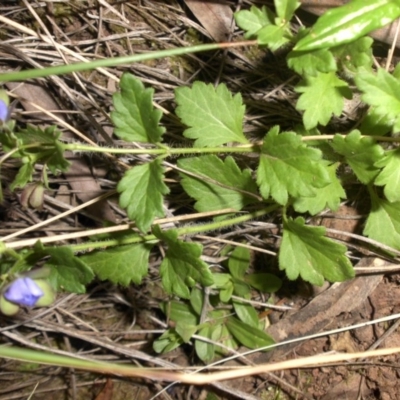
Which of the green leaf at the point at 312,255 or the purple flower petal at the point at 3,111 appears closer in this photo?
the purple flower petal at the point at 3,111

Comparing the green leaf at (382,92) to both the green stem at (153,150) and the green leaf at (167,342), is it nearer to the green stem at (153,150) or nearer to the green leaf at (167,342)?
the green stem at (153,150)

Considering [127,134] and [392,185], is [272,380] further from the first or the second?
[127,134]

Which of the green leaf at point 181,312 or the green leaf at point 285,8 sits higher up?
the green leaf at point 285,8

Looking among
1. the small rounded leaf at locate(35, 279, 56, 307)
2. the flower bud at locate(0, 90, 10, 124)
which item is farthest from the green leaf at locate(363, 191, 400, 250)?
the flower bud at locate(0, 90, 10, 124)

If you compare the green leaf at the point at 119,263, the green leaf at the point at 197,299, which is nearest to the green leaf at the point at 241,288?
the green leaf at the point at 197,299

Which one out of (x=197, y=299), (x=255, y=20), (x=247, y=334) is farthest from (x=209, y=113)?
(x=247, y=334)

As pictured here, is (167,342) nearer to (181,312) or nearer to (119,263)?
(181,312)

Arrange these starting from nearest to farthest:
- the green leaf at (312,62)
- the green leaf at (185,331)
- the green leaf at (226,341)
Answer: the green leaf at (312,62), the green leaf at (185,331), the green leaf at (226,341)

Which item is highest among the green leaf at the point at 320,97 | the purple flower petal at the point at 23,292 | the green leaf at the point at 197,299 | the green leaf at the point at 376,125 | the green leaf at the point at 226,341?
the green leaf at the point at 320,97

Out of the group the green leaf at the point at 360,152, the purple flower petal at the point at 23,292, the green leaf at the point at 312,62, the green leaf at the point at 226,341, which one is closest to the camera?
the purple flower petal at the point at 23,292
